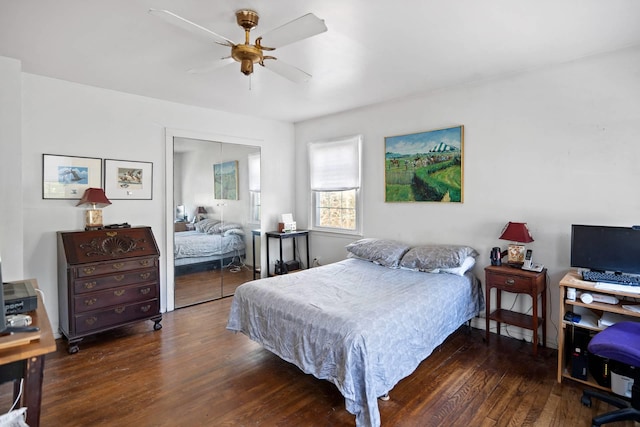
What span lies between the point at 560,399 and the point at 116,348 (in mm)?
3659

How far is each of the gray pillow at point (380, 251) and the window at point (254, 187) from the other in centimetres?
162

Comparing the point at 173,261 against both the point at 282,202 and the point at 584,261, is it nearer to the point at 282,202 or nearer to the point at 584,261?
the point at 282,202

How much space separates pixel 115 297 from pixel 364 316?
253cm

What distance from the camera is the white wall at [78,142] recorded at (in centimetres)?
306

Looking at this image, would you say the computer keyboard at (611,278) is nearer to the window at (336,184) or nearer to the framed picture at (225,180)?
the window at (336,184)

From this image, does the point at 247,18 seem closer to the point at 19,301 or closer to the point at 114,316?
the point at 19,301

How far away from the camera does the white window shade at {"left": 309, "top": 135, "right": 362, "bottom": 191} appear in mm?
4426

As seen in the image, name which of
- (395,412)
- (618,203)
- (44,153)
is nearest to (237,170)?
(44,153)

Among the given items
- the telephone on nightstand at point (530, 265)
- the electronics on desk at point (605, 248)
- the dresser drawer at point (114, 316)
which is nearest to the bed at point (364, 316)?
the telephone on nightstand at point (530, 265)

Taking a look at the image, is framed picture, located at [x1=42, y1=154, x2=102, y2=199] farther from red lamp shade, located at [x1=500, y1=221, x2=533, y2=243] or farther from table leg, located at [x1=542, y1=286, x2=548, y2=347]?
table leg, located at [x1=542, y1=286, x2=548, y2=347]

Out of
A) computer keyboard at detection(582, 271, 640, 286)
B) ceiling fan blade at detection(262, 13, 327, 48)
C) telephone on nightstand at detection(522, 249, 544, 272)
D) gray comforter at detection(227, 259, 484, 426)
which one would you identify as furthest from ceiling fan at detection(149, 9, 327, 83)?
computer keyboard at detection(582, 271, 640, 286)

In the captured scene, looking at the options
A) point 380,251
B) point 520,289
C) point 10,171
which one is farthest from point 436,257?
point 10,171

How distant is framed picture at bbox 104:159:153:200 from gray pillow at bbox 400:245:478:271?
307 centimetres

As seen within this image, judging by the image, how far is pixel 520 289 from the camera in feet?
9.11
